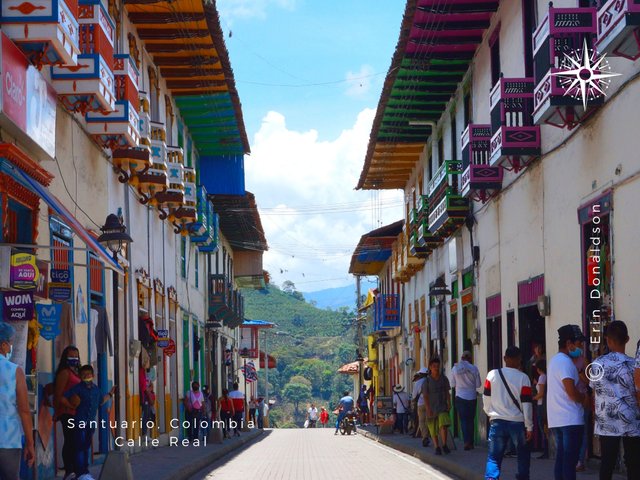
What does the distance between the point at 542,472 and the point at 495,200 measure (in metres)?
7.72

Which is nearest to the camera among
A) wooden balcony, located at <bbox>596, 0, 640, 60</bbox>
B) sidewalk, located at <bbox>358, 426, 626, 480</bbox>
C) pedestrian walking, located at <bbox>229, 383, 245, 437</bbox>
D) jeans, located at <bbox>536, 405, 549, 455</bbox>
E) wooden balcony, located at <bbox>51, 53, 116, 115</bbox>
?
wooden balcony, located at <bbox>596, 0, 640, 60</bbox>

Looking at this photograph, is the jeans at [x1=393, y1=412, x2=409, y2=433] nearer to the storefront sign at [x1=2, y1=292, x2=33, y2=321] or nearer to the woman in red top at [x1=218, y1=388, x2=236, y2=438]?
the woman in red top at [x1=218, y1=388, x2=236, y2=438]

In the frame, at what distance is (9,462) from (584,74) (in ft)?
27.0

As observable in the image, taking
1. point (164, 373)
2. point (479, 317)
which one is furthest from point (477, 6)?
point (164, 373)

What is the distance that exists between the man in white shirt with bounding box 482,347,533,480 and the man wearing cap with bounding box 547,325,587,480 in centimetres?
106

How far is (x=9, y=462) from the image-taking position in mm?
8727

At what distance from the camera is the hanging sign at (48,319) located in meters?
14.2

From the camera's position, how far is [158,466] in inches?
715

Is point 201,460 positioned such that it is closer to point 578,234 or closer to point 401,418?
point 578,234

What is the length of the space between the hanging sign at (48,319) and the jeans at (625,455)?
6.83m

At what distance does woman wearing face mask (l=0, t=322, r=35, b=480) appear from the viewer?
8734 mm

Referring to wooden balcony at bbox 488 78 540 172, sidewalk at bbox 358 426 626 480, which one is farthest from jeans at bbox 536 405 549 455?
wooden balcony at bbox 488 78 540 172

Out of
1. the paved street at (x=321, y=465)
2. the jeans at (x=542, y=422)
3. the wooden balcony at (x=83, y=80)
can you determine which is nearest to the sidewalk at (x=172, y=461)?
the paved street at (x=321, y=465)

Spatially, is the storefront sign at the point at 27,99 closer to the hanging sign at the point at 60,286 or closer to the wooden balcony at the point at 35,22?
the wooden balcony at the point at 35,22
